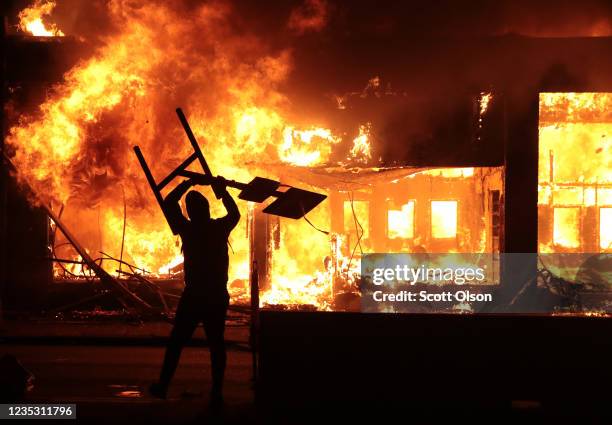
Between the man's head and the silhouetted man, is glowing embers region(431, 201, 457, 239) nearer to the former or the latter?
the silhouetted man

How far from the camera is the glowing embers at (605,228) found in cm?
1562

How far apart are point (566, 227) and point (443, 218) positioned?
11.5ft

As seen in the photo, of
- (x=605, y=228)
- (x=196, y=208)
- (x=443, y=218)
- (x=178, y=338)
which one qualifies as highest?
(x=196, y=208)

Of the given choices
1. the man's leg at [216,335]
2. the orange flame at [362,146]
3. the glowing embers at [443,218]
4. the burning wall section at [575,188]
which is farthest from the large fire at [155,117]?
the man's leg at [216,335]

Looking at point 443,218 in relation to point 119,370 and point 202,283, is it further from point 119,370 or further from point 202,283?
point 202,283

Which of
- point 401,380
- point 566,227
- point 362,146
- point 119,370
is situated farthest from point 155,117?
point 566,227

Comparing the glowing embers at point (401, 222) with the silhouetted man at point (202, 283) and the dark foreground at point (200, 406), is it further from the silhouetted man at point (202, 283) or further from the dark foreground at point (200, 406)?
the silhouetted man at point (202, 283)

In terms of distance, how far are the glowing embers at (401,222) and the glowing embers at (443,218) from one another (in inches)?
22.0

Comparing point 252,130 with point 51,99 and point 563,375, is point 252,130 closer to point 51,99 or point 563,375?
point 51,99

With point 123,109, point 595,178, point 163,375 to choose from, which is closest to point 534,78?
point 595,178

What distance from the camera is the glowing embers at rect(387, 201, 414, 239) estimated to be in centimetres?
1520

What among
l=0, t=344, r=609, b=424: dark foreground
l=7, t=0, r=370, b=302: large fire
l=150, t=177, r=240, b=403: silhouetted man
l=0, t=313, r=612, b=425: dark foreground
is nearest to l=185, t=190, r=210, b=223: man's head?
A: l=150, t=177, r=240, b=403: silhouetted man

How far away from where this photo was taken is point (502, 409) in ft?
17.9

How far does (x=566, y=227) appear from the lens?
1608 centimetres
